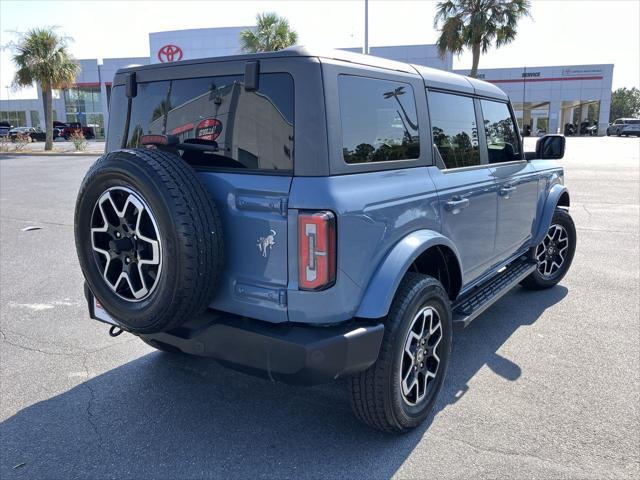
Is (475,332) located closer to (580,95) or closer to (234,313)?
(234,313)

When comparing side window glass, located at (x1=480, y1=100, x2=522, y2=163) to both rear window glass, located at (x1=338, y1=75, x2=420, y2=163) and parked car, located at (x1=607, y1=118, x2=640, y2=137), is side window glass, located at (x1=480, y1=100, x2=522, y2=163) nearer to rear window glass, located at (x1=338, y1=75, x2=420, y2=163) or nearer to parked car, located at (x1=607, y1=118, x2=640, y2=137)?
rear window glass, located at (x1=338, y1=75, x2=420, y2=163)

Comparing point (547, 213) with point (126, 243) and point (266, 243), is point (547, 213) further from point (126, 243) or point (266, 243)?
point (126, 243)

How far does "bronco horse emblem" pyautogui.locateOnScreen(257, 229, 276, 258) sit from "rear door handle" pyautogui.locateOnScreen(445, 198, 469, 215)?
49.1 inches

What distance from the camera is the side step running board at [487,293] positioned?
11.5 ft

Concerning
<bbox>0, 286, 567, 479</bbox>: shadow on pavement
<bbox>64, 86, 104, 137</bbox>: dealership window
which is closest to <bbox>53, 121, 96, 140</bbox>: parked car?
<bbox>64, 86, 104, 137</bbox>: dealership window

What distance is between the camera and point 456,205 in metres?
3.26

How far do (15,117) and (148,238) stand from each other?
3061 inches

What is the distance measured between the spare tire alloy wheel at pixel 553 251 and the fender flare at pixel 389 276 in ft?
9.84

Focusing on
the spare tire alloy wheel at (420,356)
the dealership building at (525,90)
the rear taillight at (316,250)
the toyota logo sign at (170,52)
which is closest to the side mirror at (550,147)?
the spare tire alloy wheel at (420,356)

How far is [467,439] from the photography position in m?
2.82

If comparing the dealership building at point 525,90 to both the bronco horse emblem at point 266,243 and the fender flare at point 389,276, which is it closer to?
the fender flare at point 389,276

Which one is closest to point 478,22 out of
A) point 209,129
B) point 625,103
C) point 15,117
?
point 209,129

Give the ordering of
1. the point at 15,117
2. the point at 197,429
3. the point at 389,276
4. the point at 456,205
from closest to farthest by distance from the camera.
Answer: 1. the point at 389,276
2. the point at 197,429
3. the point at 456,205
4. the point at 15,117

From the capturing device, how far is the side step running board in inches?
138
